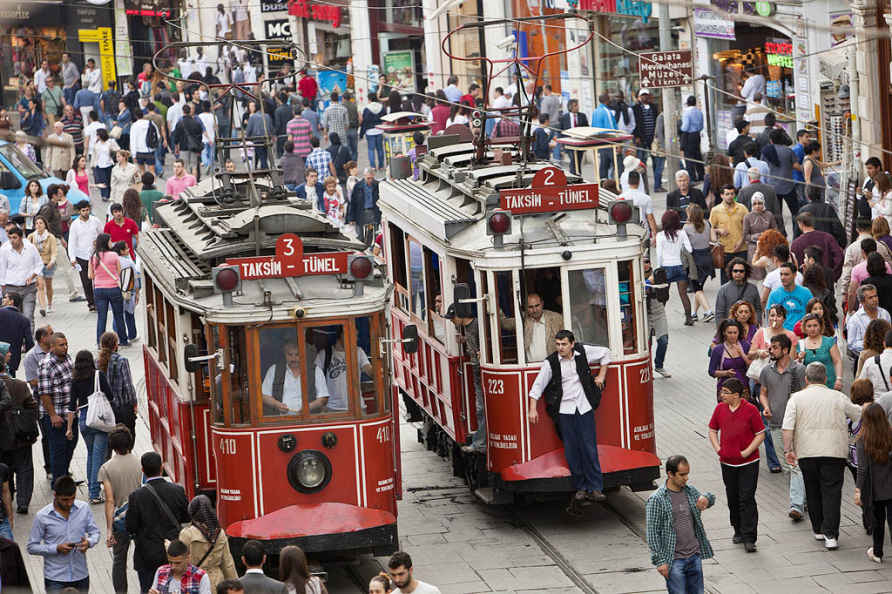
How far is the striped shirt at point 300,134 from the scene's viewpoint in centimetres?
3184

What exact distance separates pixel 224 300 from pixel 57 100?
1312 inches


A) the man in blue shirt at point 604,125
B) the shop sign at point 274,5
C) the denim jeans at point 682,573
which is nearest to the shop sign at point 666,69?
→ the man in blue shirt at point 604,125

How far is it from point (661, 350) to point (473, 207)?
16.2 feet

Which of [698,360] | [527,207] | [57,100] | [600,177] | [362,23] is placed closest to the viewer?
[527,207]

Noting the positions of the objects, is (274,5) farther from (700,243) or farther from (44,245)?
(700,243)

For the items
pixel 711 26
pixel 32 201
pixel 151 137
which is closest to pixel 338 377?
pixel 32 201

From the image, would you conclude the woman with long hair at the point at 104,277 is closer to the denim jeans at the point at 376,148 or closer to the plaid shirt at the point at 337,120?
the plaid shirt at the point at 337,120

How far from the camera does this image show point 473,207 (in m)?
14.2

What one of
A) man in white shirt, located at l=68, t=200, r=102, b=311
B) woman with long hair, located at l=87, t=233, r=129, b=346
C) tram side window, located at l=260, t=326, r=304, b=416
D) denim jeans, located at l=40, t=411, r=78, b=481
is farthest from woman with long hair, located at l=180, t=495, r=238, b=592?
man in white shirt, located at l=68, t=200, r=102, b=311

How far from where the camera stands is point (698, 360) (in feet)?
64.2

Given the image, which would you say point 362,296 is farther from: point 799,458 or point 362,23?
point 362,23

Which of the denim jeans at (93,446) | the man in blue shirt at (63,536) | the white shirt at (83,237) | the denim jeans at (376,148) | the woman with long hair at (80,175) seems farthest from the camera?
the denim jeans at (376,148)

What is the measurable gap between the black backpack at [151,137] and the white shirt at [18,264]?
12.4 metres

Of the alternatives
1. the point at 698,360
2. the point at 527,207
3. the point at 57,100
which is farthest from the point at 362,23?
the point at 527,207
